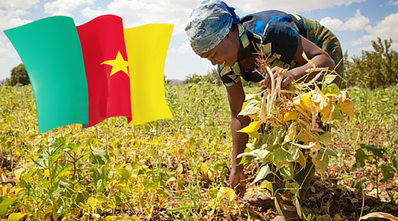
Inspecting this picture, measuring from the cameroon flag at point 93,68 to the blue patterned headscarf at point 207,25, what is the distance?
0.58 m

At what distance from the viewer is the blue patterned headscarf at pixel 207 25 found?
1.33 metres

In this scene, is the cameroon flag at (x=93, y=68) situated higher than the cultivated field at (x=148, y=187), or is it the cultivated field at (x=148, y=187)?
the cameroon flag at (x=93, y=68)

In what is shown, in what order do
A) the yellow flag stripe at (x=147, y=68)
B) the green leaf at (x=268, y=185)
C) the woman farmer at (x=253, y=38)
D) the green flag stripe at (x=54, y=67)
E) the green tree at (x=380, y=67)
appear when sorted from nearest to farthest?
the green leaf at (x=268, y=185) < the woman farmer at (x=253, y=38) < the green flag stripe at (x=54, y=67) < the yellow flag stripe at (x=147, y=68) < the green tree at (x=380, y=67)

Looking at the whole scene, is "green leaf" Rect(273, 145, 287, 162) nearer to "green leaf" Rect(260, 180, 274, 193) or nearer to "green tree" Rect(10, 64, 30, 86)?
"green leaf" Rect(260, 180, 274, 193)

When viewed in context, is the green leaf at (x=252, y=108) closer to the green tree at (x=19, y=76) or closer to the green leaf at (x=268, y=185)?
the green leaf at (x=268, y=185)

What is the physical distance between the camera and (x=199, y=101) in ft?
9.91

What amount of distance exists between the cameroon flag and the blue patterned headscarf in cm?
58

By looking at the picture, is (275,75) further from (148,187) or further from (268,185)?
(148,187)

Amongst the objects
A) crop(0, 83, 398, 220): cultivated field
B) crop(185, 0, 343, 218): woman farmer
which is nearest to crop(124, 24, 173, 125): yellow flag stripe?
crop(0, 83, 398, 220): cultivated field

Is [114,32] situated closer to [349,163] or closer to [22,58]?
[22,58]

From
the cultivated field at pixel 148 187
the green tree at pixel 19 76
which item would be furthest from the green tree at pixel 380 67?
the green tree at pixel 19 76

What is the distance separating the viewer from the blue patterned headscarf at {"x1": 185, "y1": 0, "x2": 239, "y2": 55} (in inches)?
52.6

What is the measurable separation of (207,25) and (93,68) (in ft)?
2.52

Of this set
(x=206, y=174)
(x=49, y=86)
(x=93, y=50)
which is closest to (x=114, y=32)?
(x=93, y=50)
